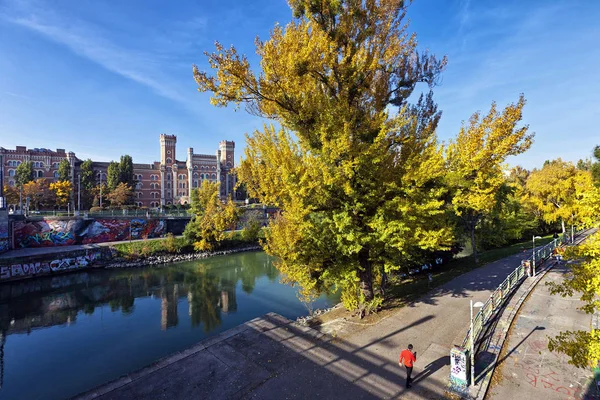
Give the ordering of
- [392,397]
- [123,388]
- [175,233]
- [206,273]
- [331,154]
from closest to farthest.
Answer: [392,397] < [123,388] < [331,154] < [206,273] < [175,233]

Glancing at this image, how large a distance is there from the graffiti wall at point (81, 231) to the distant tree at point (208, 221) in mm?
7472

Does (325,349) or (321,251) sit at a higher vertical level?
(321,251)

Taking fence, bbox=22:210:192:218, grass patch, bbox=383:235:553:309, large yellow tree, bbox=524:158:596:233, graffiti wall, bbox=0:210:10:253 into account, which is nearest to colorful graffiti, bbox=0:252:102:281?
graffiti wall, bbox=0:210:10:253

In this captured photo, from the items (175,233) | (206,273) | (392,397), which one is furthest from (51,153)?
(392,397)

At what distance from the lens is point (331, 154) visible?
9.70 metres

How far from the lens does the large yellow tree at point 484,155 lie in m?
15.9

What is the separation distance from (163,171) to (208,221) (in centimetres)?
4675

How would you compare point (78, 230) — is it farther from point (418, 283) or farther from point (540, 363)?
point (540, 363)

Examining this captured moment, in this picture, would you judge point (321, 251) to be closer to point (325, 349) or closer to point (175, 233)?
point (325, 349)

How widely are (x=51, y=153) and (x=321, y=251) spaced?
254ft

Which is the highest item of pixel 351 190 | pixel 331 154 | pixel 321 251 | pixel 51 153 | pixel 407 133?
pixel 51 153

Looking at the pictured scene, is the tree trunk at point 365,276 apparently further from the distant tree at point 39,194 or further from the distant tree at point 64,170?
the distant tree at point 64,170

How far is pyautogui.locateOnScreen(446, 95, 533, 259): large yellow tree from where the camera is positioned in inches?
625

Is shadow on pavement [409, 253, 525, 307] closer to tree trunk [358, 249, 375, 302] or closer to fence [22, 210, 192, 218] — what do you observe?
tree trunk [358, 249, 375, 302]
